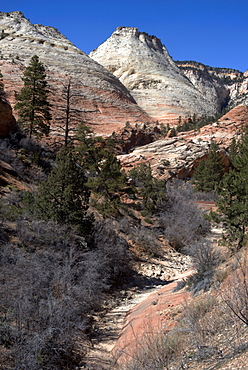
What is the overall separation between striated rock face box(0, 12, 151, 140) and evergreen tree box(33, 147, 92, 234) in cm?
2222

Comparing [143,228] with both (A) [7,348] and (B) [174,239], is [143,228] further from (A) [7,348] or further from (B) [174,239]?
(A) [7,348]

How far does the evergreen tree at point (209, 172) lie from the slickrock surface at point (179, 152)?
202 cm

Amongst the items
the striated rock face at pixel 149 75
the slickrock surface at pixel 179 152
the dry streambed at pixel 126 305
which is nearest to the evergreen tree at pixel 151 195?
the dry streambed at pixel 126 305

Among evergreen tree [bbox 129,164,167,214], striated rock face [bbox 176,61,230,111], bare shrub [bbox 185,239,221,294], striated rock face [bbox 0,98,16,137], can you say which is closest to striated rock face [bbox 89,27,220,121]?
striated rock face [bbox 176,61,230,111]

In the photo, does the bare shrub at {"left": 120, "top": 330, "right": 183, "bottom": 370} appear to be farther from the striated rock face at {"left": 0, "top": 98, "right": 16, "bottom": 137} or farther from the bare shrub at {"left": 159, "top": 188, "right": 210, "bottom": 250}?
the striated rock face at {"left": 0, "top": 98, "right": 16, "bottom": 137}

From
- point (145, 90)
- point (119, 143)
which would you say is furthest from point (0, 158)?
point (145, 90)

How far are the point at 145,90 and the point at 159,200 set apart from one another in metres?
45.9

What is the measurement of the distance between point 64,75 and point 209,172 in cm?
2546

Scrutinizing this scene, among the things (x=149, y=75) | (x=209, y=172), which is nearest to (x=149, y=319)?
(x=209, y=172)

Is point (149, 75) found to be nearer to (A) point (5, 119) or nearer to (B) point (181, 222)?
(A) point (5, 119)

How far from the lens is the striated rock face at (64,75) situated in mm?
39812

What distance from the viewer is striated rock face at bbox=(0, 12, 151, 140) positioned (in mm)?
39812

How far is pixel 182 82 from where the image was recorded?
238 feet

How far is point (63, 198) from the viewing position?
1285cm
